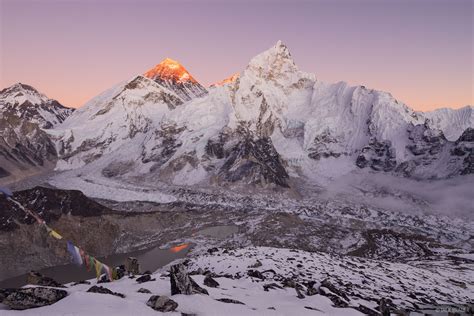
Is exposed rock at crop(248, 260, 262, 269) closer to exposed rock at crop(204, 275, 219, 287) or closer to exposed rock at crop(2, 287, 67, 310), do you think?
exposed rock at crop(204, 275, 219, 287)

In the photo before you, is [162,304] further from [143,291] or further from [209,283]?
[209,283]

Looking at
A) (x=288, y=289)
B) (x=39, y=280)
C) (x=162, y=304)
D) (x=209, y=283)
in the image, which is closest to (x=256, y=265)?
(x=288, y=289)

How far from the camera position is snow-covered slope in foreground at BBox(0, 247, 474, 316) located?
1636 cm

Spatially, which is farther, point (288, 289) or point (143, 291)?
point (288, 289)

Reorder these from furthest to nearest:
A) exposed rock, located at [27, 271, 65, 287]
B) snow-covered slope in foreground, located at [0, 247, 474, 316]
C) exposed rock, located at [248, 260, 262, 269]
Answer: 1. exposed rock, located at [248, 260, 262, 269]
2. exposed rock, located at [27, 271, 65, 287]
3. snow-covered slope in foreground, located at [0, 247, 474, 316]

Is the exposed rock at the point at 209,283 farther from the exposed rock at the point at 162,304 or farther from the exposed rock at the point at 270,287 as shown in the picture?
the exposed rock at the point at 162,304

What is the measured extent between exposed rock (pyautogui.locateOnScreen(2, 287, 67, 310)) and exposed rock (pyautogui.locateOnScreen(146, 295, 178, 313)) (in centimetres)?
380

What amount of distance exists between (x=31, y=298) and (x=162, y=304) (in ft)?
16.7

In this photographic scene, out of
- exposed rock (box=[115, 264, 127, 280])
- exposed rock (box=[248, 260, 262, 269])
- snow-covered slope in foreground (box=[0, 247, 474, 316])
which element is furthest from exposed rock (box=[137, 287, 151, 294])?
exposed rock (box=[248, 260, 262, 269])

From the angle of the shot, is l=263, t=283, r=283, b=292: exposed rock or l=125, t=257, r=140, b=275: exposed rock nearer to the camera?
l=263, t=283, r=283, b=292: exposed rock

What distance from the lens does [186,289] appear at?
19219 millimetres

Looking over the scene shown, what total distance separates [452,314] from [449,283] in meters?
34.8

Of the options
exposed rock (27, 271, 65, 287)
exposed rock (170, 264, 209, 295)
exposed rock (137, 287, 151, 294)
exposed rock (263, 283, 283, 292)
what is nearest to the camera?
exposed rock (170, 264, 209, 295)

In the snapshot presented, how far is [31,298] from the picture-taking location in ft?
51.1
